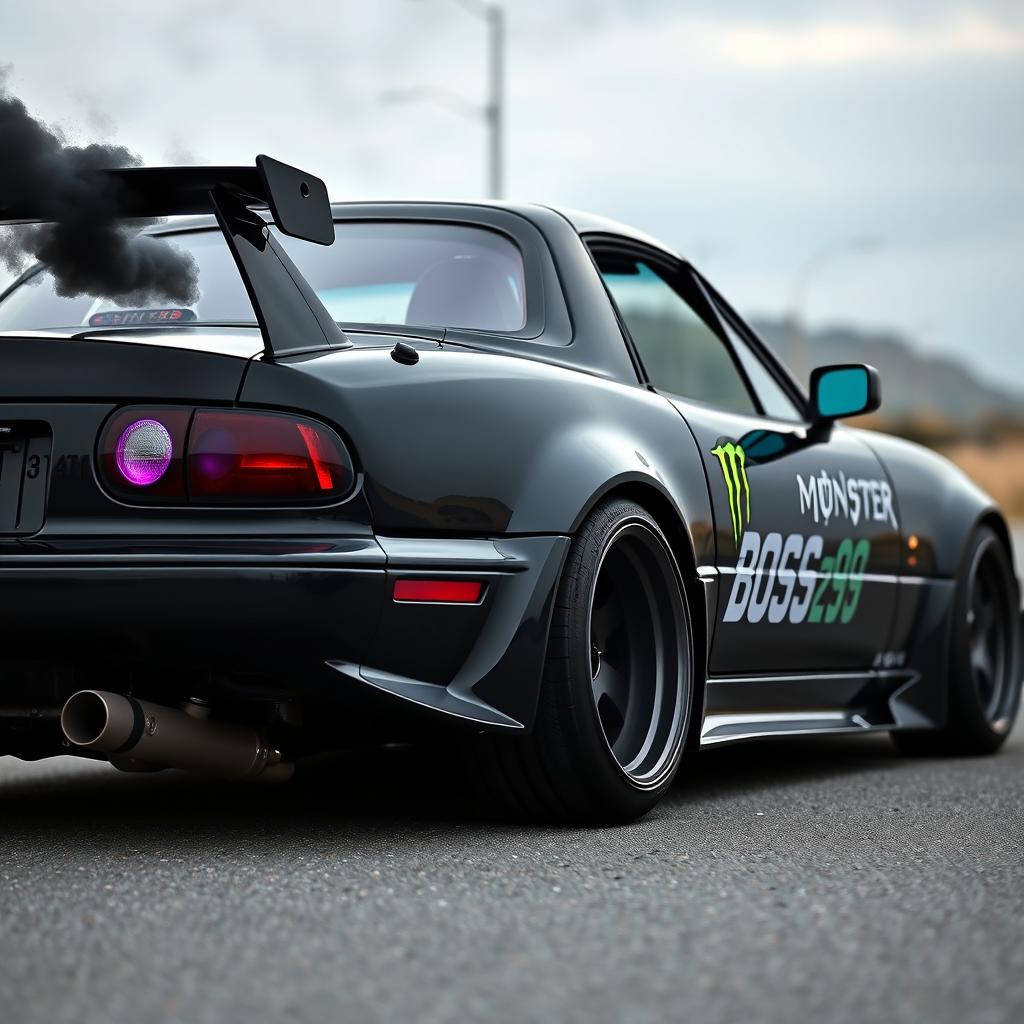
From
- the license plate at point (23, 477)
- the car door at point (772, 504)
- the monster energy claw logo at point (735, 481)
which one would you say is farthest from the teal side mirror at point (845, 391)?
the license plate at point (23, 477)

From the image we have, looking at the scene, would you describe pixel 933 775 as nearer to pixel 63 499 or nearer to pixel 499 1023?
pixel 63 499

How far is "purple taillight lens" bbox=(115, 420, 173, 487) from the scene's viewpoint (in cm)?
341

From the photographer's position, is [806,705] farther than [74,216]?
Yes

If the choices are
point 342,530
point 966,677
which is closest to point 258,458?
point 342,530

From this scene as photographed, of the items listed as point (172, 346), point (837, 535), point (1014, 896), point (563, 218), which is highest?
point (563, 218)

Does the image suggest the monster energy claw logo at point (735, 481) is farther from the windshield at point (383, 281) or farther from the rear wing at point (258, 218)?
the rear wing at point (258, 218)

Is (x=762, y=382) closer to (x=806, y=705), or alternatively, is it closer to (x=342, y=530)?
(x=806, y=705)

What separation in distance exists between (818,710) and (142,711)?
7.84ft

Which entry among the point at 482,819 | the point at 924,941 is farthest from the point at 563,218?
the point at 924,941

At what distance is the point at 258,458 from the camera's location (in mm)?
3404

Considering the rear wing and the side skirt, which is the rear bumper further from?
the side skirt

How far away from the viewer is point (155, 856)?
3.52 meters

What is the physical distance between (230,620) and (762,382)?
261 cm

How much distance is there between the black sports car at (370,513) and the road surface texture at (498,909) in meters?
0.24
